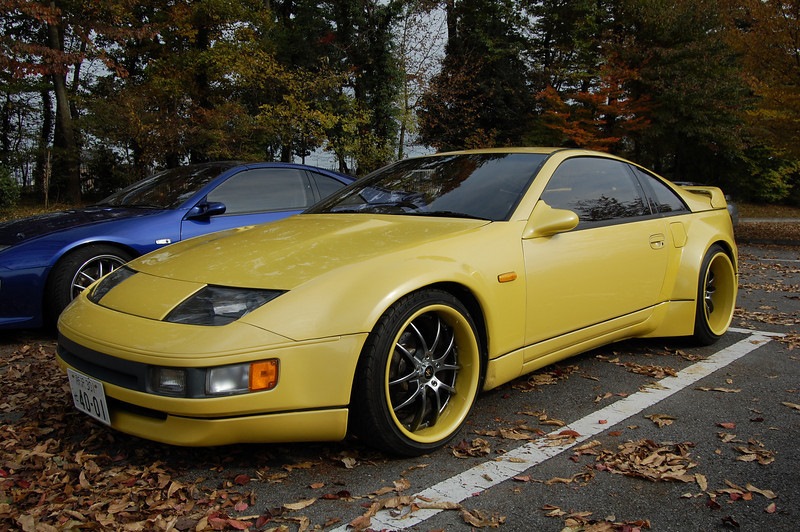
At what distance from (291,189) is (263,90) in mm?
11486

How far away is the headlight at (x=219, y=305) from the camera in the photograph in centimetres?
229

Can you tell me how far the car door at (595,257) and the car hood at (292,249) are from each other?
468mm

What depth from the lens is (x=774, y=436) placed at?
9.09 ft

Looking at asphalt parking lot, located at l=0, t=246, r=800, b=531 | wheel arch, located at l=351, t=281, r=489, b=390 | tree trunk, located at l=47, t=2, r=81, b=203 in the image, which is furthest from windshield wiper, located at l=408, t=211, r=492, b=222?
tree trunk, located at l=47, t=2, r=81, b=203

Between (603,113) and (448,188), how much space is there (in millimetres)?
18134

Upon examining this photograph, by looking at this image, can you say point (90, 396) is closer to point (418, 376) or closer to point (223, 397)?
point (223, 397)

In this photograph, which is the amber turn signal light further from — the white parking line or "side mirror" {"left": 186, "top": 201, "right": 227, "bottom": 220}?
"side mirror" {"left": 186, "top": 201, "right": 227, "bottom": 220}

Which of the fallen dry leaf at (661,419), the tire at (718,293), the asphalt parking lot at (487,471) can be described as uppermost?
the tire at (718,293)

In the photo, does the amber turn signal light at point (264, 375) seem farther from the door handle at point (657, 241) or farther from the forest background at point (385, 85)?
the forest background at point (385, 85)

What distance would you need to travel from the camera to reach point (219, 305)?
2.36 metres

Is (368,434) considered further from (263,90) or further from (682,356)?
(263,90)

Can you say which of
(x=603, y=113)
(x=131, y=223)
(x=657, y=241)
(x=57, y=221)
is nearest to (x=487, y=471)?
(x=657, y=241)

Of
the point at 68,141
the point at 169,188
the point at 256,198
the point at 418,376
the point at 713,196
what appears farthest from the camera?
the point at 68,141

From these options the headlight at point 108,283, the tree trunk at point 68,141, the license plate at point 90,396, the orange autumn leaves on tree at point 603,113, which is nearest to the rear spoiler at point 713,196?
the headlight at point 108,283
